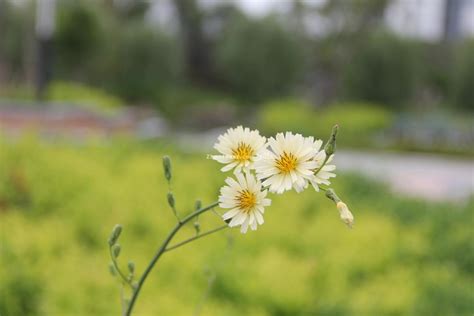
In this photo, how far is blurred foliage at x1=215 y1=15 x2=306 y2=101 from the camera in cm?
1723

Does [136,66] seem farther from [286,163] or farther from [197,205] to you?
[286,163]

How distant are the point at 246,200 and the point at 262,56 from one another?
1697 centimetres

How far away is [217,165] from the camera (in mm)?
4621

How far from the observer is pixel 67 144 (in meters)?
5.27

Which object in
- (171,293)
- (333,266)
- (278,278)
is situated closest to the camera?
(171,293)

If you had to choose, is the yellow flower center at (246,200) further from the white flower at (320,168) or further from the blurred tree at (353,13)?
the blurred tree at (353,13)

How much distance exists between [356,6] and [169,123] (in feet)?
20.9

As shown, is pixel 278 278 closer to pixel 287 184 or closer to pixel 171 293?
pixel 171 293

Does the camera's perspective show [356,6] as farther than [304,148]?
Yes

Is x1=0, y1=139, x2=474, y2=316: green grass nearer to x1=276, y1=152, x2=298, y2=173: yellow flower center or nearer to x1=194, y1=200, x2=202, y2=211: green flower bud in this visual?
x1=194, y1=200, x2=202, y2=211: green flower bud

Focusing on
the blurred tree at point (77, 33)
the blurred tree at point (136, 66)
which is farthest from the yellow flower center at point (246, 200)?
the blurred tree at point (136, 66)

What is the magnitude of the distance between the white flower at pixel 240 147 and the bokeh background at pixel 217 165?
31 centimetres

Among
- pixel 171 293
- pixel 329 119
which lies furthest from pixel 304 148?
pixel 329 119

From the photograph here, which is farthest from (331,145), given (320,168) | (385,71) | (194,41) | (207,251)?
(194,41)
